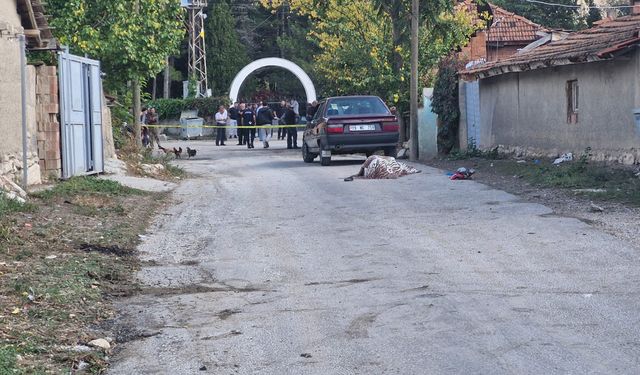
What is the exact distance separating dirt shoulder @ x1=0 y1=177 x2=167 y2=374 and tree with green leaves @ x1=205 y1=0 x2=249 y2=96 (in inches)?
1982

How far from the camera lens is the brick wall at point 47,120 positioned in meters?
17.1

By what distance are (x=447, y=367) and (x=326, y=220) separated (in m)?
7.56

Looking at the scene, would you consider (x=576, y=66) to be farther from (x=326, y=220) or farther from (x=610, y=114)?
(x=326, y=220)

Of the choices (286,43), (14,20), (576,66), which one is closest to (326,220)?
(14,20)

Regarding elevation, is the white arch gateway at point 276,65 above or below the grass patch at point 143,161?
above

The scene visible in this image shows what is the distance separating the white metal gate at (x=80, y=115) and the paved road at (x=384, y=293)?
334 cm

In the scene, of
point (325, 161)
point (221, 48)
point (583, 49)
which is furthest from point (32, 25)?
point (221, 48)

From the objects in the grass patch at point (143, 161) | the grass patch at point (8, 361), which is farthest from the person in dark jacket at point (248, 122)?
the grass patch at point (8, 361)

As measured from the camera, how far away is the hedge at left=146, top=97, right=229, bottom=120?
5575 cm

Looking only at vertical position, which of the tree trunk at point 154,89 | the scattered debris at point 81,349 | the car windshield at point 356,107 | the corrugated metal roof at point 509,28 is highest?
the corrugated metal roof at point 509,28

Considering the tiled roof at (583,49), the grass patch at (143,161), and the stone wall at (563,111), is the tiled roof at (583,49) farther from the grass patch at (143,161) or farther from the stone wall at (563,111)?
the grass patch at (143,161)

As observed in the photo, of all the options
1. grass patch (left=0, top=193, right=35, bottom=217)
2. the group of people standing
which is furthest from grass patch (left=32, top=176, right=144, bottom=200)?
the group of people standing

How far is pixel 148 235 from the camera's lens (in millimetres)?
12953

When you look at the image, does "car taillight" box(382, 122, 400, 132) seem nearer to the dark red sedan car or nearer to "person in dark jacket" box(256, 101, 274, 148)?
the dark red sedan car
